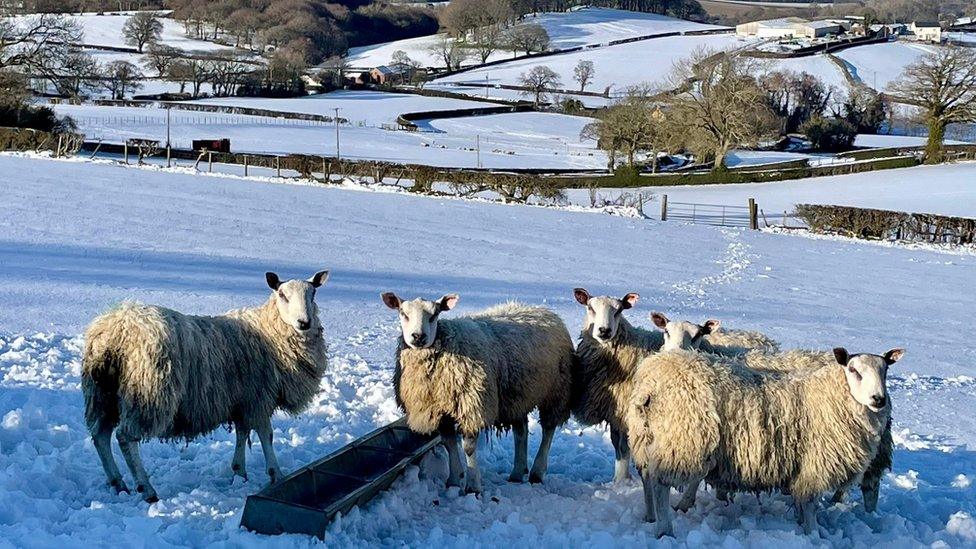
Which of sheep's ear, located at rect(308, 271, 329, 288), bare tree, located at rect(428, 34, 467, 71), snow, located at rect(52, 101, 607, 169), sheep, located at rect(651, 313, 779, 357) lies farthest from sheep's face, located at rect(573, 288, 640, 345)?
bare tree, located at rect(428, 34, 467, 71)

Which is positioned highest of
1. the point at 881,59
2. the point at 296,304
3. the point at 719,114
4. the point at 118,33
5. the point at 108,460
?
the point at 118,33

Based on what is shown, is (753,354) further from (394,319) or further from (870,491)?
(394,319)

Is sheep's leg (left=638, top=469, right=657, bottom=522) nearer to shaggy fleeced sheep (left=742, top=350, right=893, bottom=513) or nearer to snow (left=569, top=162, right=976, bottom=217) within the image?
shaggy fleeced sheep (left=742, top=350, right=893, bottom=513)

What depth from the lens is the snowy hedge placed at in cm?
3353

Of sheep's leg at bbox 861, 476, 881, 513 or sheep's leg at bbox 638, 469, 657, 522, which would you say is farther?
sheep's leg at bbox 861, 476, 881, 513

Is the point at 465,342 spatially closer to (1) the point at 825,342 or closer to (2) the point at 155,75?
(1) the point at 825,342

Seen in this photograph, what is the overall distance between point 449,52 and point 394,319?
116239 mm

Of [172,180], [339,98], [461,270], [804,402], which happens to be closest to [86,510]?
[804,402]

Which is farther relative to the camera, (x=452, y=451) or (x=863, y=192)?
(x=863, y=192)

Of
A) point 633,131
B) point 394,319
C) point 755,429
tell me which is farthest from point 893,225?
point 755,429

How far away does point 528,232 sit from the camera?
86.0ft

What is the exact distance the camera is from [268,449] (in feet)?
27.0

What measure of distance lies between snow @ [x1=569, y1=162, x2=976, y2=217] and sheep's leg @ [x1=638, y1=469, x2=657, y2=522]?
32011 millimetres

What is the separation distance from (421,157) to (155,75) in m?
54.0
